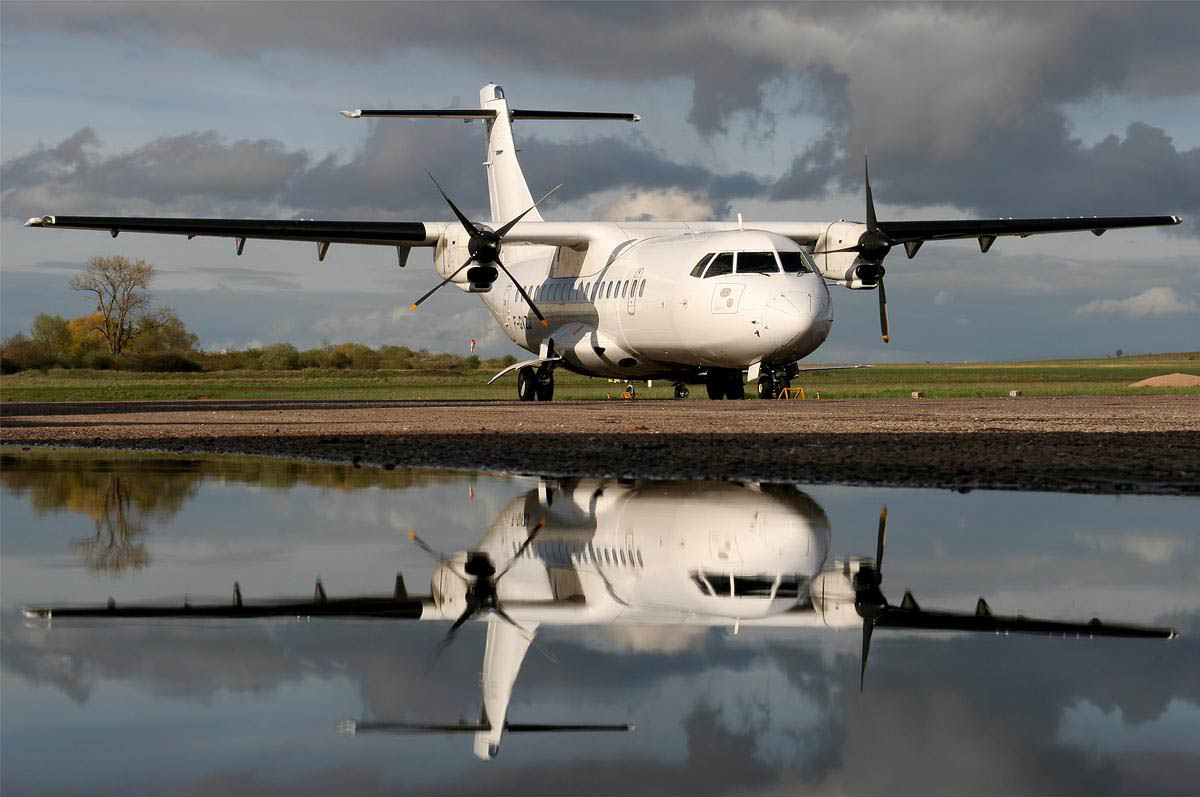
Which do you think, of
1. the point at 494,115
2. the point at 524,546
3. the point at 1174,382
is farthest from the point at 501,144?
the point at 524,546

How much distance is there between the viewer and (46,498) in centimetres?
862

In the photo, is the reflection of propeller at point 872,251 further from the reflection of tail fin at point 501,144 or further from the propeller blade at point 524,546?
the propeller blade at point 524,546

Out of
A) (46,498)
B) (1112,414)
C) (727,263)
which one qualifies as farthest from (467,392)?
(46,498)

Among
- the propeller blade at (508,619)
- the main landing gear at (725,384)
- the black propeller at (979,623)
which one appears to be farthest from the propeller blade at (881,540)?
the main landing gear at (725,384)

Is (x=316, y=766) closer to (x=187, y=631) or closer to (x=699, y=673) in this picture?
(x=699, y=673)

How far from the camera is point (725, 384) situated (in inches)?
1210

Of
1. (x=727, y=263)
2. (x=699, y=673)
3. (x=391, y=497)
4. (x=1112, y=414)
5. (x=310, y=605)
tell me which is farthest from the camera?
(x=727, y=263)

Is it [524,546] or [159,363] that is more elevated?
[524,546]

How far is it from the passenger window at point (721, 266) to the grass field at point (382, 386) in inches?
349

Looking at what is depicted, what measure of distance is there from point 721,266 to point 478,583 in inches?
861

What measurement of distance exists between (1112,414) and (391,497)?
14.0m

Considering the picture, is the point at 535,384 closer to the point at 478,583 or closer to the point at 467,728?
the point at 478,583

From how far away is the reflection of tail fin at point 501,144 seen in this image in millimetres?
37531

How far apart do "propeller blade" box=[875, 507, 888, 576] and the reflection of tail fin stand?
30.6 metres
